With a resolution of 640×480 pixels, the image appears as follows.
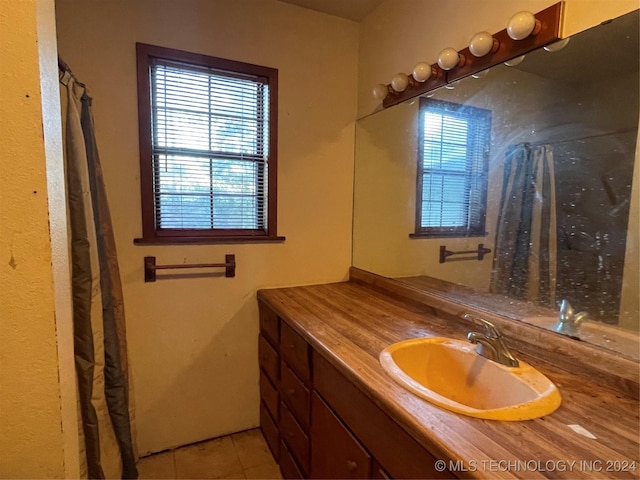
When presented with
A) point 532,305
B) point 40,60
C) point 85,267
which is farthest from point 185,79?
point 532,305

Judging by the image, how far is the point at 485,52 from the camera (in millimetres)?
1246

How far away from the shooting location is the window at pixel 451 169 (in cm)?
148

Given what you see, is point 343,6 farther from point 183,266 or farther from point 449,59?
point 183,266

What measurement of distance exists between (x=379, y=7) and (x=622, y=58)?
1282mm

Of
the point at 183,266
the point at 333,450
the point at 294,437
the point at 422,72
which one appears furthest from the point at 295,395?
the point at 422,72

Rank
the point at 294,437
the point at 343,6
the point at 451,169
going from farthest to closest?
1. the point at 343,6
2. the point at 451,169
3. the point at 294,437

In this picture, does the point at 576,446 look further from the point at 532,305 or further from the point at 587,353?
the point at 532,305

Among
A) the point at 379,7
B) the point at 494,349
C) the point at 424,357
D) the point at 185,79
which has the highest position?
the point at 379,7

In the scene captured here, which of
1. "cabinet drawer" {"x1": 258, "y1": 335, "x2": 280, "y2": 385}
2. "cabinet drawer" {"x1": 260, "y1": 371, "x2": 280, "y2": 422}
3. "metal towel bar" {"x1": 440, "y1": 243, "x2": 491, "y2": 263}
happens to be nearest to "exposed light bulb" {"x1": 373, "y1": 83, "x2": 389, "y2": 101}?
"metal towel bar" {"x1": 440, "y1": 243, "x2": 491, "y2": 263}

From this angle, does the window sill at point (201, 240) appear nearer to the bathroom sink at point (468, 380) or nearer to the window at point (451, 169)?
the window at point (451, 169)

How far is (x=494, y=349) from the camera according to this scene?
40.3 inches

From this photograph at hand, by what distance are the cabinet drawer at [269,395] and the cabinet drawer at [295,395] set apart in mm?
118

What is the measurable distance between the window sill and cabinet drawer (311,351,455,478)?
32.7 inches

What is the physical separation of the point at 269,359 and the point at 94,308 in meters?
0.85
